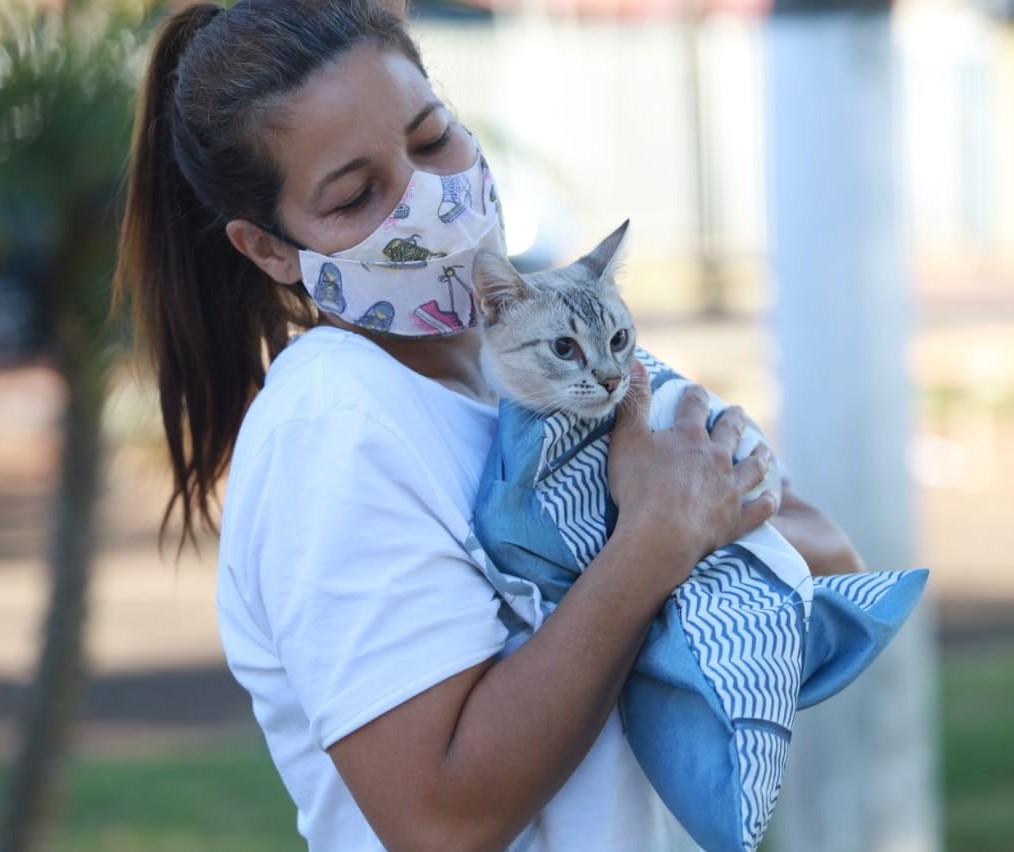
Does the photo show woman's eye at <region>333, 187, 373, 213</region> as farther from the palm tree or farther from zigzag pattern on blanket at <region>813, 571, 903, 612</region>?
the palm tree

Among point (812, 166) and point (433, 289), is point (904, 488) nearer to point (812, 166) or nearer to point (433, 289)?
point (812, 166)

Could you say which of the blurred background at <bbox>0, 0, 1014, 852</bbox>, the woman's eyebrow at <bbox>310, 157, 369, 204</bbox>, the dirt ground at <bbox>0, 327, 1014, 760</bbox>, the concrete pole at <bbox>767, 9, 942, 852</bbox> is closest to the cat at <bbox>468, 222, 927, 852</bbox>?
the woman's eyebrow at <bbox>310, 157, 369, 204</bbox>

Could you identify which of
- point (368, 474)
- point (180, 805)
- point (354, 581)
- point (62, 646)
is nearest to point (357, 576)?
point (354, 581)

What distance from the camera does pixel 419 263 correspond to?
2.10m

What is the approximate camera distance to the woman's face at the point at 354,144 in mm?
1938

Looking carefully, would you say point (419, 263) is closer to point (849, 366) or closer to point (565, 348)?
point (565, 348)

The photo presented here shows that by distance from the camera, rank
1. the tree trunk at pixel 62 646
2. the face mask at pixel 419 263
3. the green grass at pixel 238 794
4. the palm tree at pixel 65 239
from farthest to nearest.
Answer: the green grass at pixel 238 794, the tree trunk at pixel 62 646, the palm tree at pixel 65 239, the face mask at pixel 419 263

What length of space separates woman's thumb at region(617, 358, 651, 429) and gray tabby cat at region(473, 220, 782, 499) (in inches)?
0.7

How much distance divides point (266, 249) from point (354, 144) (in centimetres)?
27

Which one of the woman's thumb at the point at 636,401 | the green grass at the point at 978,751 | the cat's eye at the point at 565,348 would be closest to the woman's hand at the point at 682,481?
the woman's thumb at the point at 636,401

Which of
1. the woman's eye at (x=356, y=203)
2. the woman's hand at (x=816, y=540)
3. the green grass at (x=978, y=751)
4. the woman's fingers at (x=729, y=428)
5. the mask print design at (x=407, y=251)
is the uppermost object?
the woman's eye at (x=356, y=203)

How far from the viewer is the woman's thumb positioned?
206 cm

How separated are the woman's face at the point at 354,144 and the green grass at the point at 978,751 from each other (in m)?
3.77

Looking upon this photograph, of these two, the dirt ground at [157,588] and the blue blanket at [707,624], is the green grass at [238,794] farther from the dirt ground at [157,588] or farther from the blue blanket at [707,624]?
the blue blanket at [707,624]
